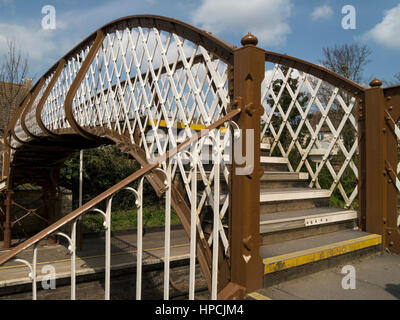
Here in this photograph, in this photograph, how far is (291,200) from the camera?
9.41 feet

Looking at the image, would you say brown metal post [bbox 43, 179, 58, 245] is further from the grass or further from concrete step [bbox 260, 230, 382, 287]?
concrete step [bbox 260, 230, 382, 287]

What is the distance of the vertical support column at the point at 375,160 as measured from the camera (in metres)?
2.76

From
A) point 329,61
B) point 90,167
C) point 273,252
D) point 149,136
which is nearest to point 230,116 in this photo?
point 273,252

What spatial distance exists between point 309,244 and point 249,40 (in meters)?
1.54

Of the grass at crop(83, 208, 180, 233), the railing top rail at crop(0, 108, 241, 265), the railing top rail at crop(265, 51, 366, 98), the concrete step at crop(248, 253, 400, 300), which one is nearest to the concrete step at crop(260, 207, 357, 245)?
the concrete step at crop(248, 253, 400, 300)

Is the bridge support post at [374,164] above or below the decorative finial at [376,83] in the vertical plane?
below

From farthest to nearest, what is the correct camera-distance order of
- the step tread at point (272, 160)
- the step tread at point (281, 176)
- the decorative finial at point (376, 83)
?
the step tread at point (272, 160) → the step tread at point (281, 176) → the decorative finial at point (376, 83)

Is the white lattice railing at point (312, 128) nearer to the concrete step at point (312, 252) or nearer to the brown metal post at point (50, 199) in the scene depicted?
the concrete step at point (312, 252)

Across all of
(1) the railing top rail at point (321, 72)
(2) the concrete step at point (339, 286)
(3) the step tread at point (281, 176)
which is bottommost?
(2) the concrete step at point (339, 286)

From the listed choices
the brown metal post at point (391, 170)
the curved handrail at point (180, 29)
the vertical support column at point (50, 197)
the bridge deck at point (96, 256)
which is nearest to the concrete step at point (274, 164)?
the brown metal post at point (391, 170)

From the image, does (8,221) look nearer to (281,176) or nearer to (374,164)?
(281,176)

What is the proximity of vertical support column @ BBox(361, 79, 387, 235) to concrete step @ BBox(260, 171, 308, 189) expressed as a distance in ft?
2.29

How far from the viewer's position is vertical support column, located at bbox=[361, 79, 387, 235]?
2756 millimetres
